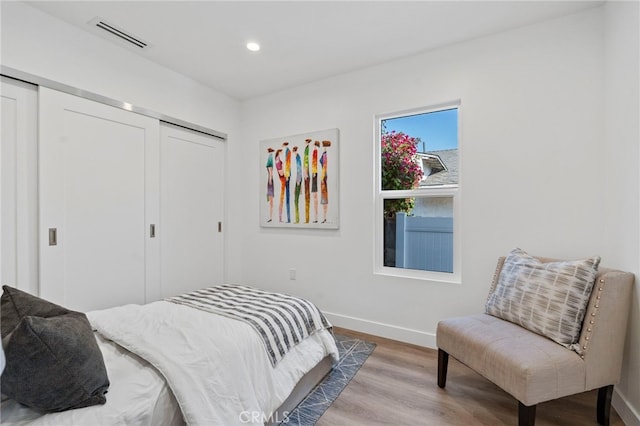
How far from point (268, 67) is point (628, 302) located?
3203mm

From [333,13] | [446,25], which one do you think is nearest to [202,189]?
[333,13]

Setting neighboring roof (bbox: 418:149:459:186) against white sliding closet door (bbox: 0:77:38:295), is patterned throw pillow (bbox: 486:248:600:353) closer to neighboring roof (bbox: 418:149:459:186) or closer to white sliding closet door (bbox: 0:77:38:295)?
neighboring roof (bbox: 418:149:459:186)

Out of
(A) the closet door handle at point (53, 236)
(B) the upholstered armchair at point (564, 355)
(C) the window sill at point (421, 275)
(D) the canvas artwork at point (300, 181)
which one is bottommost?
(B) the upholstered armchair at point (564, 355)

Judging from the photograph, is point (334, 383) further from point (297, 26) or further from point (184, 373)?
point (297, 26)

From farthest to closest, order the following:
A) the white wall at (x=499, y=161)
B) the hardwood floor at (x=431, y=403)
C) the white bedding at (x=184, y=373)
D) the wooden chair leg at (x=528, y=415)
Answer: the white wall at (x=499, y=161) < the hardwood floor at (x=431, y=403) < the wooden chair leg at (x=528, y=415) < the white bedding at (x=184, y=373)

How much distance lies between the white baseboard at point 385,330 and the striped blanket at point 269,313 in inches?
34.8

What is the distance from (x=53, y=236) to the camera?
226 cm

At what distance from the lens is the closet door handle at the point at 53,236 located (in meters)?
2.24

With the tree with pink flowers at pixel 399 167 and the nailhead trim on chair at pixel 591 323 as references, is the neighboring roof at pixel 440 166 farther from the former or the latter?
the nailhead trim on chair at pixel 591 323

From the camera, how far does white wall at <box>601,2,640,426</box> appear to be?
167 centimetres

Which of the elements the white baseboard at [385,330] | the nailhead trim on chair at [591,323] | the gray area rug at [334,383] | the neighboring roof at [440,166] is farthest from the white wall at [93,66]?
the nailhead trim on chair at [591,323]

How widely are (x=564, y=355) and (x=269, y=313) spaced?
1.61 metres

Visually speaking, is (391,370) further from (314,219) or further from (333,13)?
(333,13)

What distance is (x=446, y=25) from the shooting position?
2.35 metres
